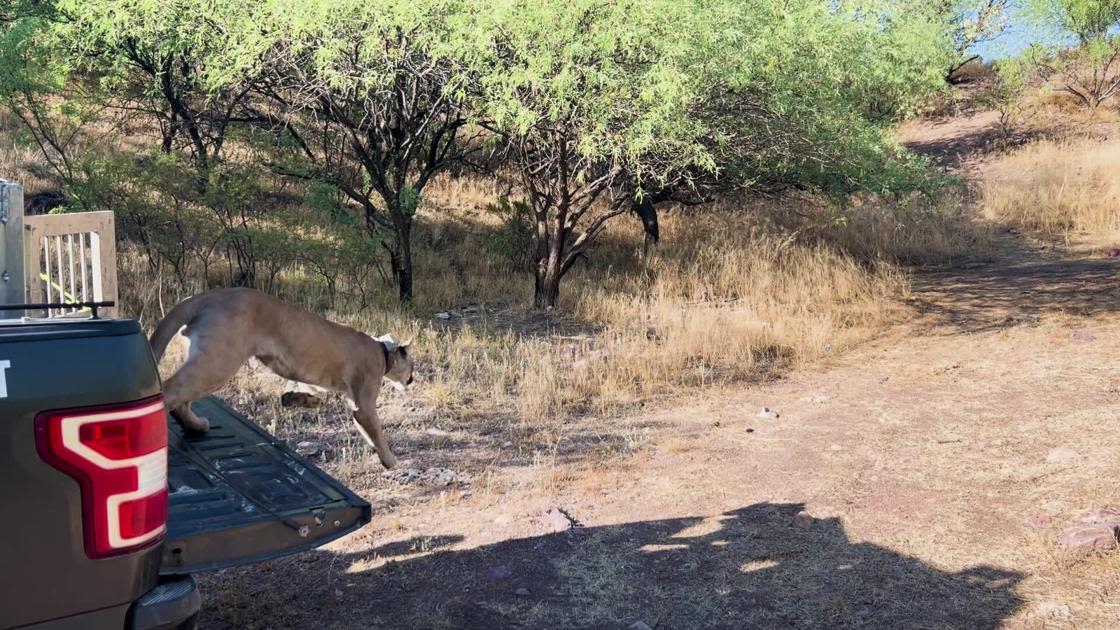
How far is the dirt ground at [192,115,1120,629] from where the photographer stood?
461 cm

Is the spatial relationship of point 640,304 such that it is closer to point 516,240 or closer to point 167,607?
point 516,240

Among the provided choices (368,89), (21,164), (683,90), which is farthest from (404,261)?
(21,164)

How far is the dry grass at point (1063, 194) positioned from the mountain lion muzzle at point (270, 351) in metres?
15.2

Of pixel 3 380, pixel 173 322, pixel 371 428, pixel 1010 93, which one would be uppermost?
pixel 1010 93

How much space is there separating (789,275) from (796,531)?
8832 millimetres

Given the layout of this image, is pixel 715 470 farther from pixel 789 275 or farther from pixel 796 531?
pixel 789 275

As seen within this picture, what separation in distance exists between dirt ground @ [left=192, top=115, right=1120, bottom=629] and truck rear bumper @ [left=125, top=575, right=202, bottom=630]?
2.07m

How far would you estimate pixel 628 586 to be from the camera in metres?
4.87

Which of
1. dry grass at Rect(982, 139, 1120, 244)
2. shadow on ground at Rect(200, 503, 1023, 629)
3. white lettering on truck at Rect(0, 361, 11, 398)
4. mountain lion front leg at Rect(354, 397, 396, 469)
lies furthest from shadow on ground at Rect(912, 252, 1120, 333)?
white lettering on truck at Rect(0, 361, 11, 398)

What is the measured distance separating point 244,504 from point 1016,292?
12.6 meters

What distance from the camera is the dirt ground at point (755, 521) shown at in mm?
4609

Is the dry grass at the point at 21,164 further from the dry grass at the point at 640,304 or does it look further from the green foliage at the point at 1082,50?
the green foliage at the point at 1082,50

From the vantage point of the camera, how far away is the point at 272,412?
25.8 feet

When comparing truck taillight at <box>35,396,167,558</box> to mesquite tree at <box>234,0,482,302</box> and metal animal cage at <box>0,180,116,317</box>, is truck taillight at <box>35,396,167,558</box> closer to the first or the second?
metal animal cage at <box>0,180,116,317</box>
